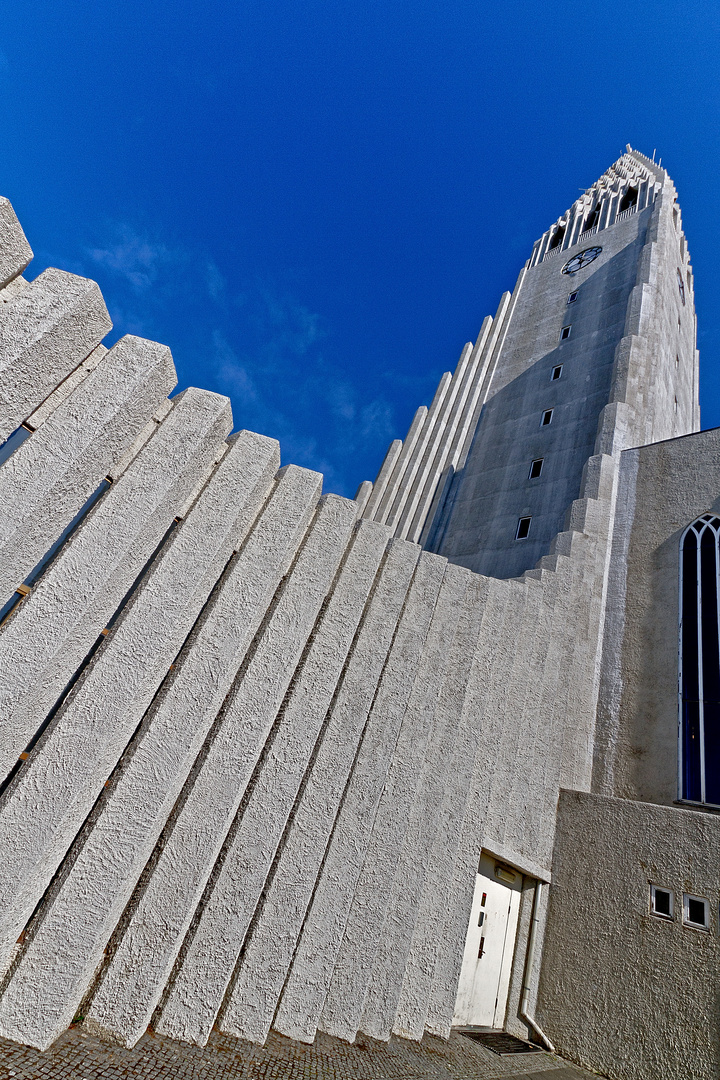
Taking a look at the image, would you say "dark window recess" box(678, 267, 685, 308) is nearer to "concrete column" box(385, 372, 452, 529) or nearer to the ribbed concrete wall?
"concrete column" box(385, 372, 452, 529)

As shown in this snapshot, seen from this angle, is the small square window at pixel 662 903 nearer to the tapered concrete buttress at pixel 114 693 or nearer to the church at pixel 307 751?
the church at pixel 307 751

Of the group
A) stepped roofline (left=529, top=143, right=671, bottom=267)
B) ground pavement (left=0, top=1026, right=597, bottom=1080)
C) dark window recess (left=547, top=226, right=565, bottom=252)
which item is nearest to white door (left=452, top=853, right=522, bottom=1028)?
ground pavement (left=0, top=1026, right=597, bottom=1080)

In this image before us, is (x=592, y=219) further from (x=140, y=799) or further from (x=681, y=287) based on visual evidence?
(x=140, y=799)

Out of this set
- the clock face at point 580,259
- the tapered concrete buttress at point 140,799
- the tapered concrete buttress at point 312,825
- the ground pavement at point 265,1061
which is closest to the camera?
the ground pavement at point 265,1061

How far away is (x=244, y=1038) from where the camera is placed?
460 cm

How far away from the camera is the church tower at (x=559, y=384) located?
1484 cm

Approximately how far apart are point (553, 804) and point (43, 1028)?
6.63m

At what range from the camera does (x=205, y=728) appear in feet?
15.8

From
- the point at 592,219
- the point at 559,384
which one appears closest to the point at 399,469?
the point at 559,384

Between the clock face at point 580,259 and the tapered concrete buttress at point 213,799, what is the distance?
18.9 m

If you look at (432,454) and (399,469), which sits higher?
(432,454)

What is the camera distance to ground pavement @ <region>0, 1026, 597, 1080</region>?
3.52m

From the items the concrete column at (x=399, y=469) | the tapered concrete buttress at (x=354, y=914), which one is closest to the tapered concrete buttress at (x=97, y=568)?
the tapered concrete buttress at (x=354, y=914)

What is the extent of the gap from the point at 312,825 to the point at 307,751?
2.11 feet
